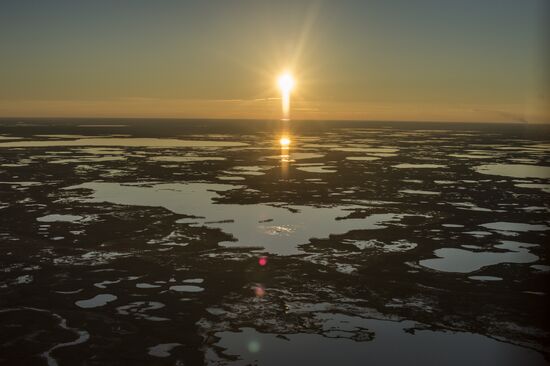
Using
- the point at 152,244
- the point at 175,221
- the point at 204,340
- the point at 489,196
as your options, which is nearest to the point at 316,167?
the point at 489,196

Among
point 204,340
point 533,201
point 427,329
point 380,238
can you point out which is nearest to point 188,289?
point 204,340

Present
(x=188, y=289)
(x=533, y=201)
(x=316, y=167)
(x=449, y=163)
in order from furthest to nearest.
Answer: (x=449, y=163), (x=316, y=167), (x=533, y=201), (x=188, y=289)

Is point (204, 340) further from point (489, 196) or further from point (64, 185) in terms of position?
point (64, 185)

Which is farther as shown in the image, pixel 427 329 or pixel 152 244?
pixel 152 244

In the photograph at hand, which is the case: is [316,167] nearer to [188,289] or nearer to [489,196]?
[489,196]

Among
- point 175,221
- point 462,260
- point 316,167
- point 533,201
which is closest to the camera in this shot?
point 462,260

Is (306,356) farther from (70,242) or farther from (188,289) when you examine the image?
(70,242)

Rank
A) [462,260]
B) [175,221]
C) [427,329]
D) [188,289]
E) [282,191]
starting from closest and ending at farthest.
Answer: [427,329]
[188,289]
[462,260]
[175,221]
[282,191]

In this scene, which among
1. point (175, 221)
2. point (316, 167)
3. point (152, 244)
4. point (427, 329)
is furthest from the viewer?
point (316, 167)

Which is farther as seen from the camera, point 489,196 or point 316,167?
point 316,167
